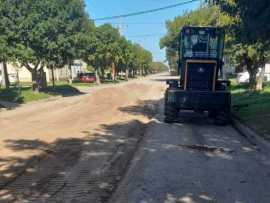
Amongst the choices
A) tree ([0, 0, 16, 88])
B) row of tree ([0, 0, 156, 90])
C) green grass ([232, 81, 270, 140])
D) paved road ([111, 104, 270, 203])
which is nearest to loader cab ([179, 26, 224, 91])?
green grass ([232, 81, 270, 140])

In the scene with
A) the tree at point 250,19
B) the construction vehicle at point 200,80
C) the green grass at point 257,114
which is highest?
the tree at point 250,19

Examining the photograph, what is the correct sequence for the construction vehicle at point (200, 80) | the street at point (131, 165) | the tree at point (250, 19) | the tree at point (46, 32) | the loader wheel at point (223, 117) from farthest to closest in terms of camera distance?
the tree at point (46, 32) → the loader wheel at point (223, 117) → the construction vehicle at point (200, 80) → the tree at point (250, 19) → the street at point (131, 165)

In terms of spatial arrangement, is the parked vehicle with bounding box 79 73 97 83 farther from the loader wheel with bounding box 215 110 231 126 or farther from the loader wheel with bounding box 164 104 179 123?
the loader wheel with bounding box 215 110 231 126

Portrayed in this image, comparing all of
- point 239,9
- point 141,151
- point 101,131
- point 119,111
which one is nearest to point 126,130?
point 101,131

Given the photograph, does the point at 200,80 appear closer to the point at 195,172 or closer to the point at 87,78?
the point at 195,172

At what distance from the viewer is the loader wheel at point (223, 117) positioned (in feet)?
58.6

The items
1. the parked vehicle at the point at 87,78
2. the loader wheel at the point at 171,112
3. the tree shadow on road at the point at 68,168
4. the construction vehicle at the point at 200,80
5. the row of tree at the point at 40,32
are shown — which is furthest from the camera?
the parked vehicle at the point at 87,78

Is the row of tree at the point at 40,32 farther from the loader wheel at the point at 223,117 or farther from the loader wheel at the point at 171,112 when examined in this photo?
the loader wheel at the point at 223,117

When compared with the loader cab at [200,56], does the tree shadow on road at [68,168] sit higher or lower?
lower

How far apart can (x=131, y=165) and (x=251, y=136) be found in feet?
18.9

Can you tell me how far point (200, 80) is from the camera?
61.7ft

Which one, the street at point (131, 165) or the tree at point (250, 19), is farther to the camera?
the tree at point (250, 19)

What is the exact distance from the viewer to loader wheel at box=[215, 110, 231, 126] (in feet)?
58.6

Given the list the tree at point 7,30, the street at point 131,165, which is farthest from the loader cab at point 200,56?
the tree at point 7,30
